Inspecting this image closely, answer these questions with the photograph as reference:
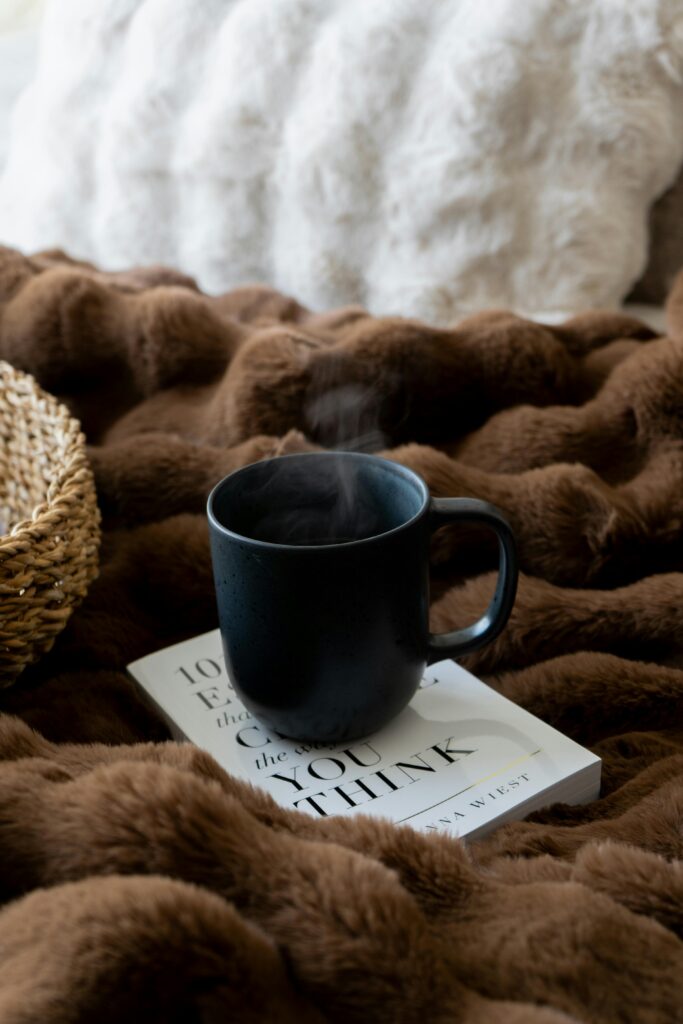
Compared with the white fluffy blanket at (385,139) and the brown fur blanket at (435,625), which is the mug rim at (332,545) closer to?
the brown fur blanket at (435,625)

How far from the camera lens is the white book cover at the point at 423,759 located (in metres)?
0.43

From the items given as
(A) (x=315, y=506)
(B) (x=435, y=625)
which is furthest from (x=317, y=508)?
(B) (x=435, y=625)

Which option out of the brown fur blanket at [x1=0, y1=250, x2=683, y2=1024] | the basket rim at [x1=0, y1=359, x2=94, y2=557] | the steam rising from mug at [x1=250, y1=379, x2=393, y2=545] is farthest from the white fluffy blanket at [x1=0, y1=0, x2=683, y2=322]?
the steam rising from mug at [x1=250, y1=379, x2=393, y2=545]

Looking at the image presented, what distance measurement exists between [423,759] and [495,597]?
88 mm

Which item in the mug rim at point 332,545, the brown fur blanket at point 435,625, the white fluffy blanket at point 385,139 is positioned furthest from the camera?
the white fluffy blanket at point 385,139

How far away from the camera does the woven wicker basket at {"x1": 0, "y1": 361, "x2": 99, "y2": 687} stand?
477 mm

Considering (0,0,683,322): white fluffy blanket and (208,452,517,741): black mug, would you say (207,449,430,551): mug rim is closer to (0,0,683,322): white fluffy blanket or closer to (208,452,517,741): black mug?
(208,452,517,741): black mug

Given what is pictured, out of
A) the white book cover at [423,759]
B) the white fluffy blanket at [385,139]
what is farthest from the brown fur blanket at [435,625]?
the white fluffy blanket at [385,139]

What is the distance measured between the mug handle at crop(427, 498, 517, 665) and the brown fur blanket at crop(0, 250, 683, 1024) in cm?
5

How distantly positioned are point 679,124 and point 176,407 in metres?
0.58

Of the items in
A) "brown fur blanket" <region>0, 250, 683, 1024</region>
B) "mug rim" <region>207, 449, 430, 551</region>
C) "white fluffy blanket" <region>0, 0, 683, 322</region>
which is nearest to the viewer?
"brown fur blanket" <region>0, 250, 683, 1024</region>

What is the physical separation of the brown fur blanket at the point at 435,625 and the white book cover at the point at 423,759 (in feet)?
0.06

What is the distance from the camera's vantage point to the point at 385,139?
39.6 inches

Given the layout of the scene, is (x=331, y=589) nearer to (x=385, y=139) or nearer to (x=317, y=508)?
(x=317, y=508)
